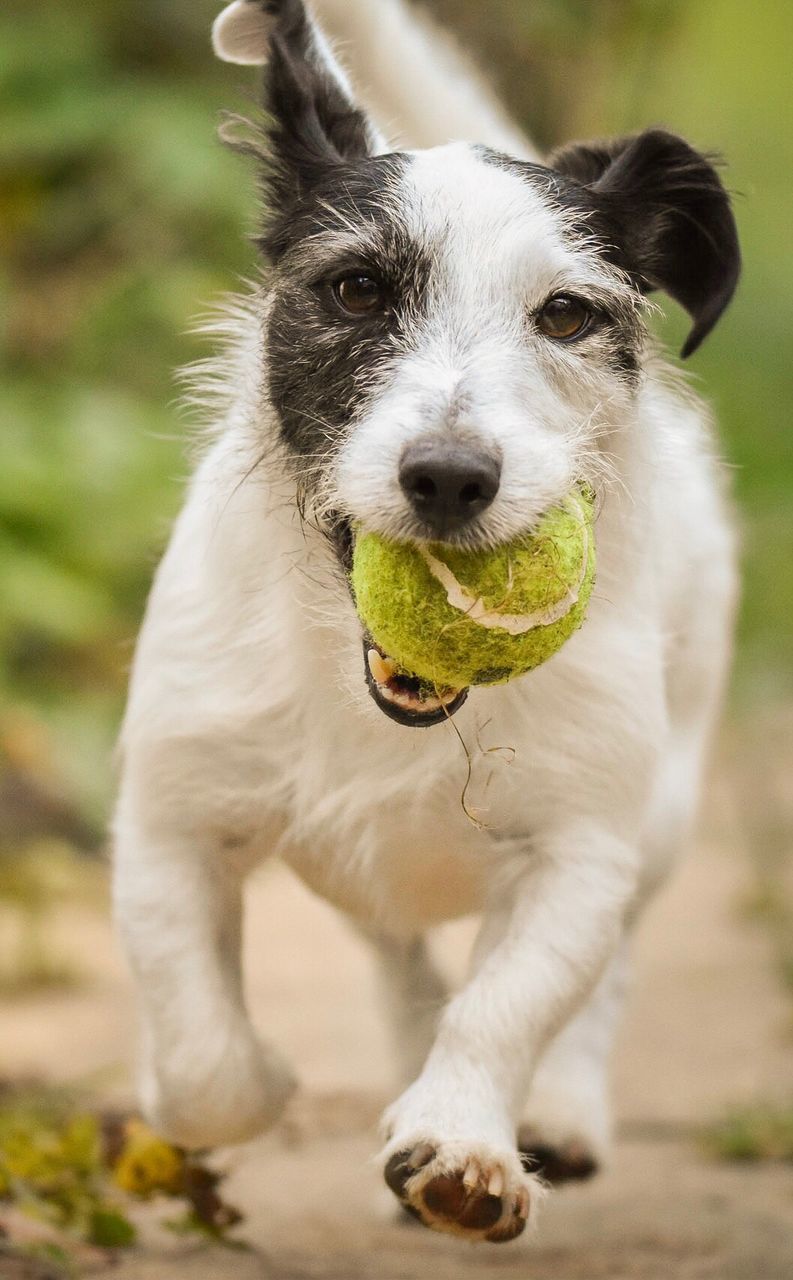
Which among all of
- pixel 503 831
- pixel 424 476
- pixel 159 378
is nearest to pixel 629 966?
pixel 503 831

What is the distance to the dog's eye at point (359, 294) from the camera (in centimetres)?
299

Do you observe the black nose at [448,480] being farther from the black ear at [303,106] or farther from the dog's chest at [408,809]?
the black ear at [303,106]

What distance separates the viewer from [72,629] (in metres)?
6.75

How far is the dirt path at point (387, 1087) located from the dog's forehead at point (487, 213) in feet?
5.40

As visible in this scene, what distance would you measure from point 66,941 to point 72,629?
49.5 inches

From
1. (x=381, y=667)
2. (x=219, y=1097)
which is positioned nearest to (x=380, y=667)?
(x=381, y=667)

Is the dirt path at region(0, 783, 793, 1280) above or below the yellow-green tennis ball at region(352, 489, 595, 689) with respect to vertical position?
below

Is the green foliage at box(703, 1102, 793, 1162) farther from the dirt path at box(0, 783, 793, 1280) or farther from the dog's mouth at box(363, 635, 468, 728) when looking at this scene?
the dog's mouth at box(363, 635, 468, 728)

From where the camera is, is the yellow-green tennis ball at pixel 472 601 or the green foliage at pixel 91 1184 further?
the green foliage at pixel 91 1184

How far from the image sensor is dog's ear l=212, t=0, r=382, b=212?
130 inches

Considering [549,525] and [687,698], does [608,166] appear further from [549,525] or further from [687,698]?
[687,698]

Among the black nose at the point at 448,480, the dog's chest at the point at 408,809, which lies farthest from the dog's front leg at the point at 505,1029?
the black nose at the point at 448,480

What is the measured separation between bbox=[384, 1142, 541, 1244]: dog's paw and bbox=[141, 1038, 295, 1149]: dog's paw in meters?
0.54

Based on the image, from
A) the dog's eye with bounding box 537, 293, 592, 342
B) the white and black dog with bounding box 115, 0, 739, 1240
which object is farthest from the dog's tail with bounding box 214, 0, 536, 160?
the dog's eye with bounding box 537, 293, 592, 342
